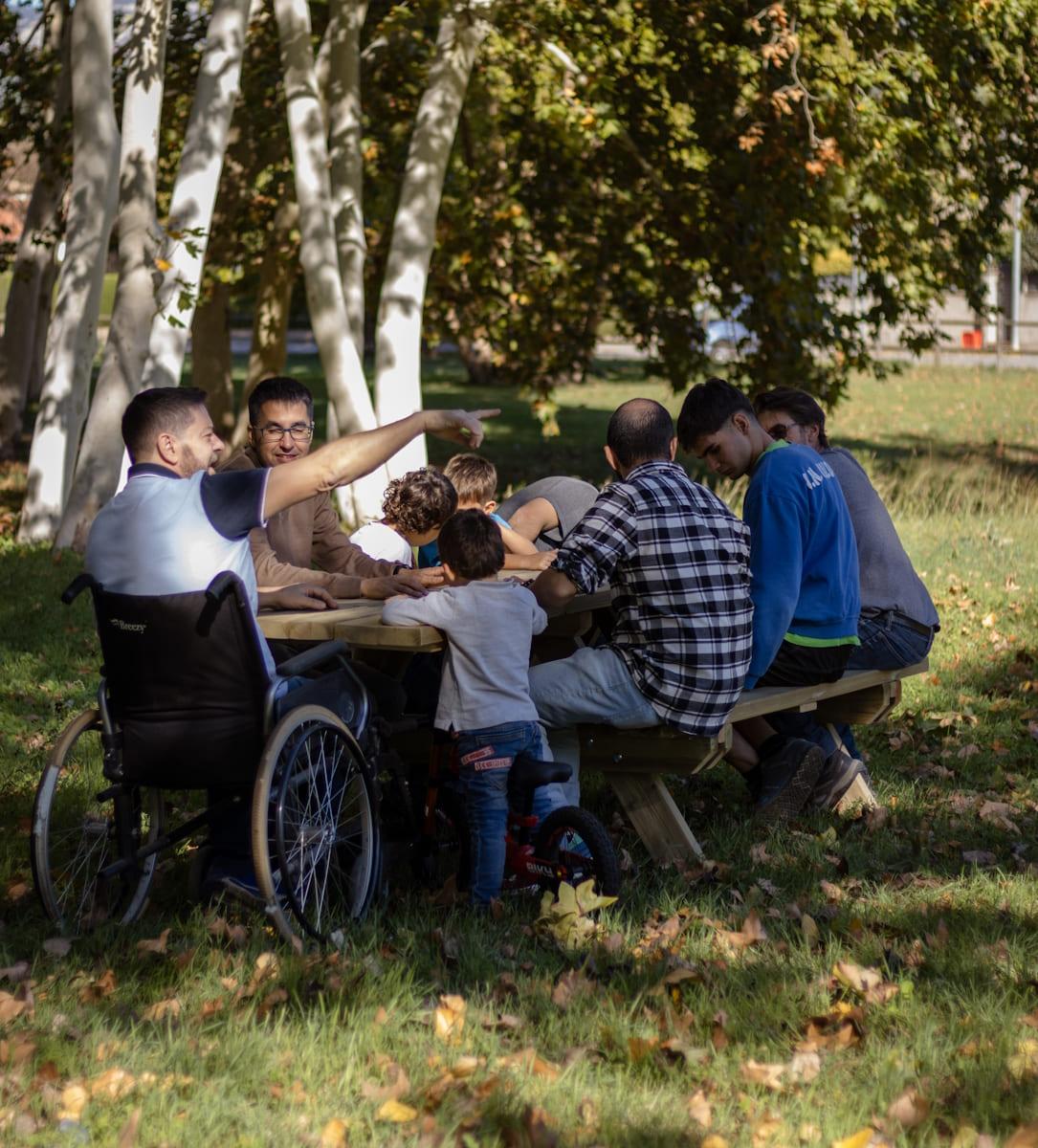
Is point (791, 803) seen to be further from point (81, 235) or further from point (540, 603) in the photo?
point (81, 235)

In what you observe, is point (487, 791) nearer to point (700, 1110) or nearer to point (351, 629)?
point (351, 629)

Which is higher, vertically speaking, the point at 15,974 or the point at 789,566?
the point at 789,566

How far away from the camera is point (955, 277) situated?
18.1 m

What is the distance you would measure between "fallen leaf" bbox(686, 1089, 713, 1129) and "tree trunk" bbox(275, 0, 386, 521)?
1018 centimetres

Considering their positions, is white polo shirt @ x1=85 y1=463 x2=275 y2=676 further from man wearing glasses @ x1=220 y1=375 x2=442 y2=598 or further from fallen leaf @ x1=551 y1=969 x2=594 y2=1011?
fallen leaf @ x1=551 y1=969 x2=594 y2=1011

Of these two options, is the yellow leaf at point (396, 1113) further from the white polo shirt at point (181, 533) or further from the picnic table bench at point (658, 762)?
the picnic table bench at point (658, 762)

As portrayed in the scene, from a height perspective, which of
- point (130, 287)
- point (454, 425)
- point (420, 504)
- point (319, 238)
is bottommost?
point (420, 504)

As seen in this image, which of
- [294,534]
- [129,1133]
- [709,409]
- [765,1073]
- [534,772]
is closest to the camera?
[129,1133]

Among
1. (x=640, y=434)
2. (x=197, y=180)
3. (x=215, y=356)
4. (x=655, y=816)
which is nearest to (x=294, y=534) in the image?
(x=640, y=434)

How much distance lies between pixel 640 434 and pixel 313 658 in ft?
4.47

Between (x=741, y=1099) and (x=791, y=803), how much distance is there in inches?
101

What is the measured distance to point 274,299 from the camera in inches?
738

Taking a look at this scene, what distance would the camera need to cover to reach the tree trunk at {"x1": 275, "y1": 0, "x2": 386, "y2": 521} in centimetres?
1351

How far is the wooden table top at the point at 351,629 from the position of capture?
4938 mm
